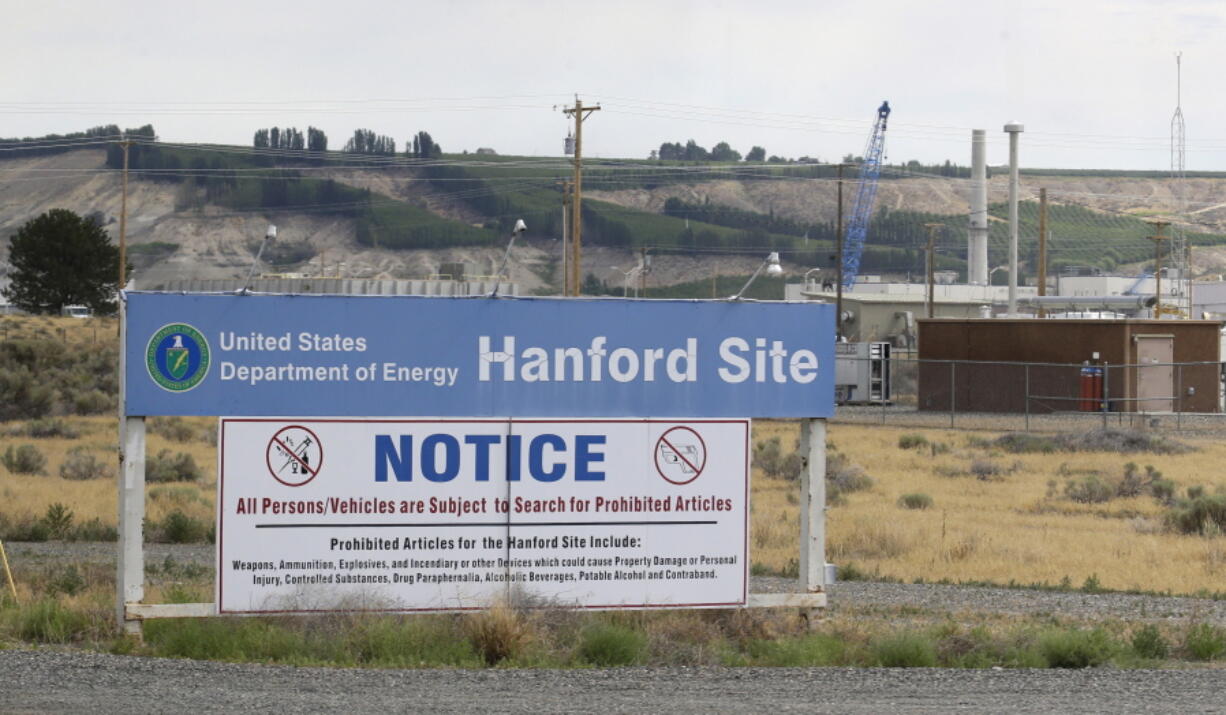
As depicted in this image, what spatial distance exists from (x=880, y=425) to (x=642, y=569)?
34623 millimetres

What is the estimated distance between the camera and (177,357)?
10.7m

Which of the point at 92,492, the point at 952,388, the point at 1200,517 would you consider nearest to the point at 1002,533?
the point at 1200,517

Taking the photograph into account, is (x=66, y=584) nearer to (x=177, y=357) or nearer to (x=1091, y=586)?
(x=177, y=357)

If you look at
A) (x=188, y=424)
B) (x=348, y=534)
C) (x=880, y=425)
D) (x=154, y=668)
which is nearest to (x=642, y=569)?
(x=348, y=534)

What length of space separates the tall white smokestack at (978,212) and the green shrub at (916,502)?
303 ft

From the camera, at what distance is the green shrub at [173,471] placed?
2601 centimetres

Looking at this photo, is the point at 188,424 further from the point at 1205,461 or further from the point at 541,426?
the point at 541,426

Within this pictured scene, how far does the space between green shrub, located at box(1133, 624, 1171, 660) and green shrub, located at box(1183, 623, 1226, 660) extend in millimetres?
160

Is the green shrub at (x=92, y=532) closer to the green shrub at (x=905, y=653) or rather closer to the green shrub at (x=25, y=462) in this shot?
the green shrub at (x=25, y=462)

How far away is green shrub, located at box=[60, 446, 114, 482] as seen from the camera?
84.5 ft

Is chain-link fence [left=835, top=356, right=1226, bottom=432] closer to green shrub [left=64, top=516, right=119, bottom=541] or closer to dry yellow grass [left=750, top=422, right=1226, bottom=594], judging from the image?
dry yellow grass [left=750, top=422, right=1226, bottom=594]

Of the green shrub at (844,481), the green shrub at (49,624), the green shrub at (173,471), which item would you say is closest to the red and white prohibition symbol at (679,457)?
the green shrub at (49,624)

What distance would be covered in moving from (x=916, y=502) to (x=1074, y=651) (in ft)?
44.3

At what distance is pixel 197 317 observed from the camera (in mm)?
10695
